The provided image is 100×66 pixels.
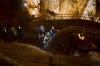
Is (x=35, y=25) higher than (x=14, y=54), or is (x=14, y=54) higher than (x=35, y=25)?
(x=14, y=54)

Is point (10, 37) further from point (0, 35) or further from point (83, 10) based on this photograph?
point (83, 10)

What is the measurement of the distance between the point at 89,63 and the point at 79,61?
22.8 inches

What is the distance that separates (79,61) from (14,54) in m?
3.72

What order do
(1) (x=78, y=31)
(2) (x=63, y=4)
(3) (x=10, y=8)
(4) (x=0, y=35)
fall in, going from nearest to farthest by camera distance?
(4) (x=0, y=35) < (1) (x=78, y=31) < (3) (x=10, y=8) < (2) (x=63, y=4)

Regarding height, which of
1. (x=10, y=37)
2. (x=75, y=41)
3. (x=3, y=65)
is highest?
(x=3, y=65)

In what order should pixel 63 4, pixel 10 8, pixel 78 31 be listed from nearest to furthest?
pixel 78 31, pixel 10 8, pixel 63 4

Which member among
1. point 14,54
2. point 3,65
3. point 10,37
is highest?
point 3,65

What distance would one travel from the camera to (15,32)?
738 inches

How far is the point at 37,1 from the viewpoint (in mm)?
29891

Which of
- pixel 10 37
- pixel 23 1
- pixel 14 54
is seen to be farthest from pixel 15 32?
pixel 23 1

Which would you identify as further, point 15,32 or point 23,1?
point 23,1

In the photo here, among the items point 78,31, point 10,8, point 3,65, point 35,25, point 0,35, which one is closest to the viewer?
point 3,65

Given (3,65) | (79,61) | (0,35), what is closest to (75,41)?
(0,35)

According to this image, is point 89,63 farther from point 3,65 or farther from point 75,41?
point 75,41
